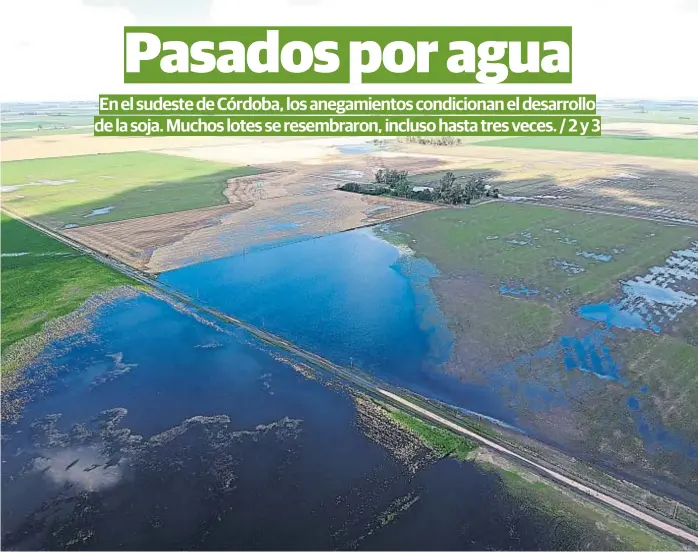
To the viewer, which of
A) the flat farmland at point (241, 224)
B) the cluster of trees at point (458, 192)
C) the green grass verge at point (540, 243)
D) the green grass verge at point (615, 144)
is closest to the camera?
the green grass verge at point (540, 243)

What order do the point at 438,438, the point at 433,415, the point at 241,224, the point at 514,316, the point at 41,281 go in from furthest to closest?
the point at 241,224 → the point at 41,281 → the point at 514,316 → the point at 433,415 → the point at 438,438

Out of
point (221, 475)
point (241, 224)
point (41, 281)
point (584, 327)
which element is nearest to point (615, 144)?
point (241, 224)

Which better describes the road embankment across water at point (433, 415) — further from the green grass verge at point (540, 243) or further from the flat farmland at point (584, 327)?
the green grass verge at point (540, 243)

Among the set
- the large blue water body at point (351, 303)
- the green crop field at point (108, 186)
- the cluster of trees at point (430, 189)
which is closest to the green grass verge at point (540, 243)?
the cluster of trees at point (430, 189)

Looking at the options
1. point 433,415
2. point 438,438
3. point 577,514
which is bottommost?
point 577,514

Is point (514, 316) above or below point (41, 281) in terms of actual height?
below

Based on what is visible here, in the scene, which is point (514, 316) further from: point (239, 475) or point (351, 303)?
point (239, 475)
